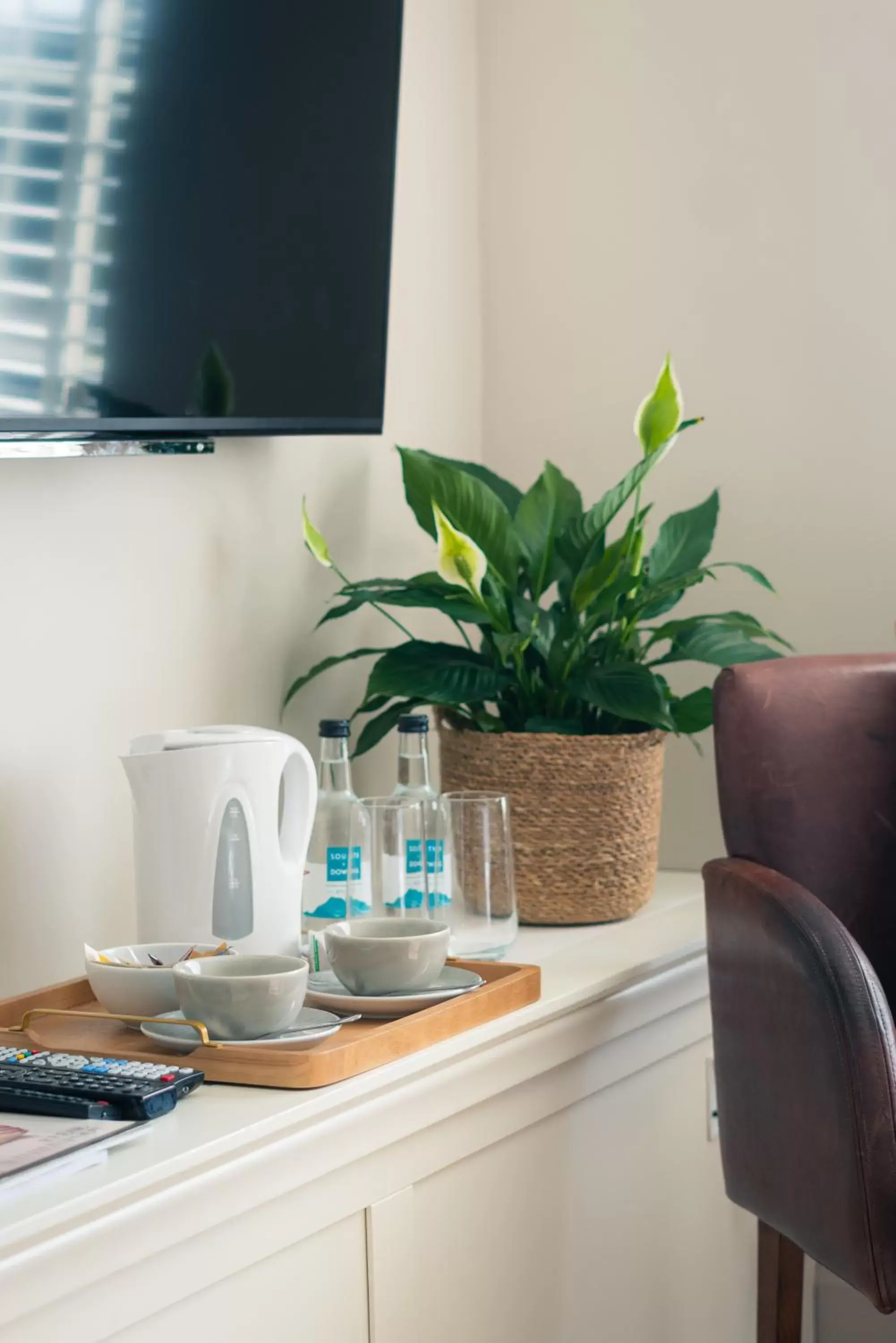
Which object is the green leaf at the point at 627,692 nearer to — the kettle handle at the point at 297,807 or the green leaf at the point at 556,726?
the green leaf at the point at 556,726

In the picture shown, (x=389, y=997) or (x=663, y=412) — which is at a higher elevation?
(x=663, y=412)

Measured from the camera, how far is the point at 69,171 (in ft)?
4.48

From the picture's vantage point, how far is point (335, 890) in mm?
1535

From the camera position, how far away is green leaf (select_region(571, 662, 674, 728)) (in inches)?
65.1

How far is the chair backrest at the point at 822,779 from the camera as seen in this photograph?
1610 millimetres

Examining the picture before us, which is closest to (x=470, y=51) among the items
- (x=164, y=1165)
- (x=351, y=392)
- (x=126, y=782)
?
(x=351, y=392)

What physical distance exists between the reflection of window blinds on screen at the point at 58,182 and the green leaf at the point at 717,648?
77 cm

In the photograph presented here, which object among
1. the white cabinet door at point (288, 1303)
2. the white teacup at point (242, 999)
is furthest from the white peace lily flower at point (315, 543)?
the white cabinet door at point (288, 1303)

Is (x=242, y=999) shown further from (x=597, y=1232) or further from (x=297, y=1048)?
(x=597, y=1232)

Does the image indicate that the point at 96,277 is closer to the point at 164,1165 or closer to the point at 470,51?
the point at 164,1165

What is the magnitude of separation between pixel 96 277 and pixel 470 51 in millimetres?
1139

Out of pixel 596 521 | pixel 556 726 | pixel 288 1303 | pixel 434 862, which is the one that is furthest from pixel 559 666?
pixel 288 1303

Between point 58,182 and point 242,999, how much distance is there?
75 centimetres

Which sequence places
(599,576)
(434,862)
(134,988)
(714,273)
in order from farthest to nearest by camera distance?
(714,273)
(599,576)
(434,862)
(134,988)
